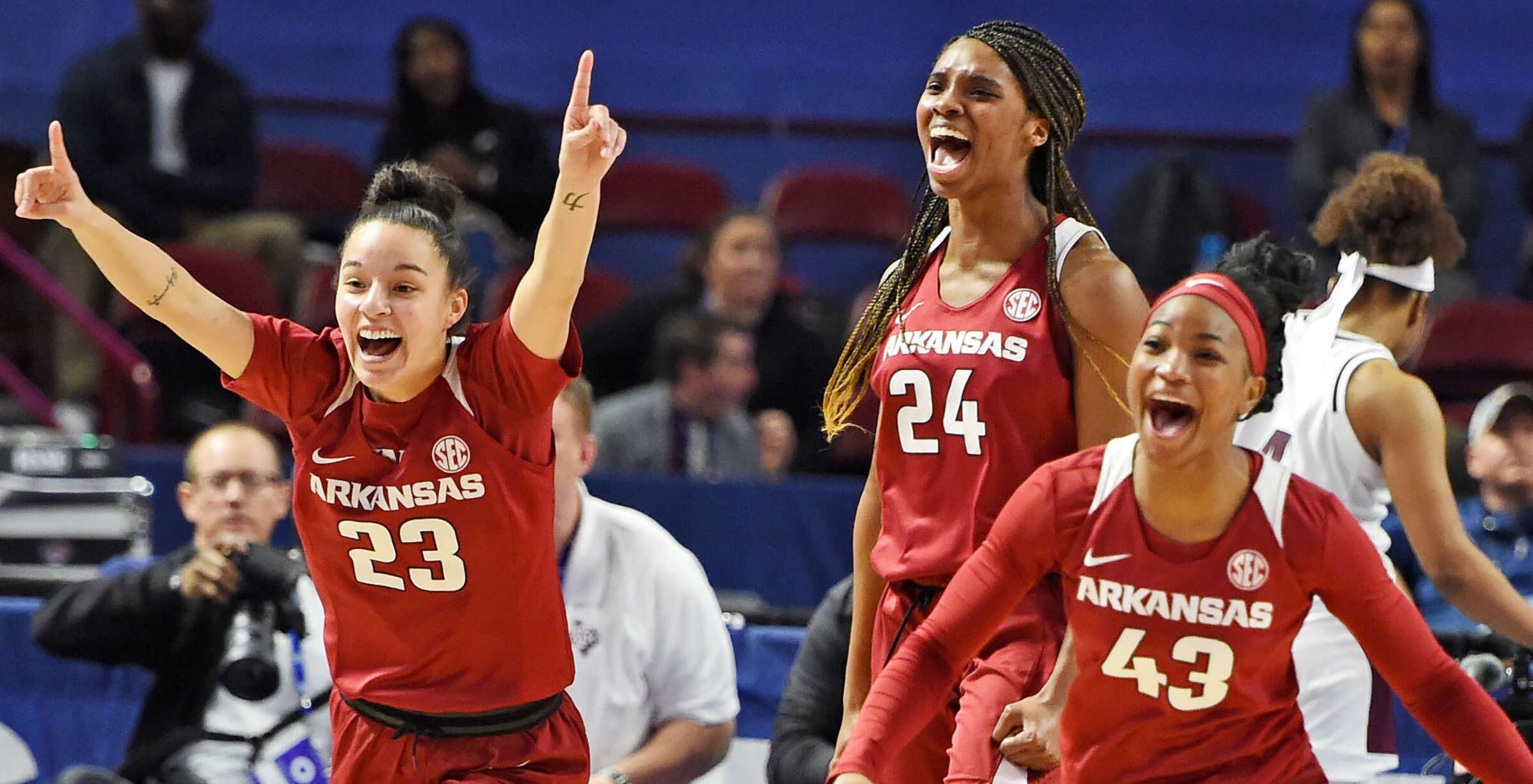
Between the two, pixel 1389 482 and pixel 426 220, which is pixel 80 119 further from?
pixel 1389 482

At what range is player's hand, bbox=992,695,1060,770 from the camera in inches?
128

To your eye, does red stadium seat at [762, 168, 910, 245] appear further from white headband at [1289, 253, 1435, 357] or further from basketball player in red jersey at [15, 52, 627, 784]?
basketball player in red jersey at [15, 52, 627, 784]

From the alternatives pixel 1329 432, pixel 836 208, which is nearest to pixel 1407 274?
pixel 1329 432

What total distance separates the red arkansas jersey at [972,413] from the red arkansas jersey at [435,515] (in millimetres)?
601

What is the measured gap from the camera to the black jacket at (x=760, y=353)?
755cm

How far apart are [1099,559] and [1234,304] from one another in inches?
17.1

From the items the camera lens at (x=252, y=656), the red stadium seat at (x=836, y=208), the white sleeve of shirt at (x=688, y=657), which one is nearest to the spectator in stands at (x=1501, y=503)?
the white sleeve of shirt at (x=688, y=657)

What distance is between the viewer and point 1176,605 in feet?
9.89

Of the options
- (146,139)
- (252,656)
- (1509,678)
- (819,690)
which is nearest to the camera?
(1509,678)

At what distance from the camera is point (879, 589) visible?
12.1ft

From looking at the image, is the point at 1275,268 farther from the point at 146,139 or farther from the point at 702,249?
the point at 146,139

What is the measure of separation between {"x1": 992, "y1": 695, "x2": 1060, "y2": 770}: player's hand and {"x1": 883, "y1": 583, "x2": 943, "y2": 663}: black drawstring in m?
0.27

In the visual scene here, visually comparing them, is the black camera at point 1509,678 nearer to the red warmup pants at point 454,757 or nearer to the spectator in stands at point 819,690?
the spectator in stands at point 819,690

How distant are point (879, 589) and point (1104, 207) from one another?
6.23 m
